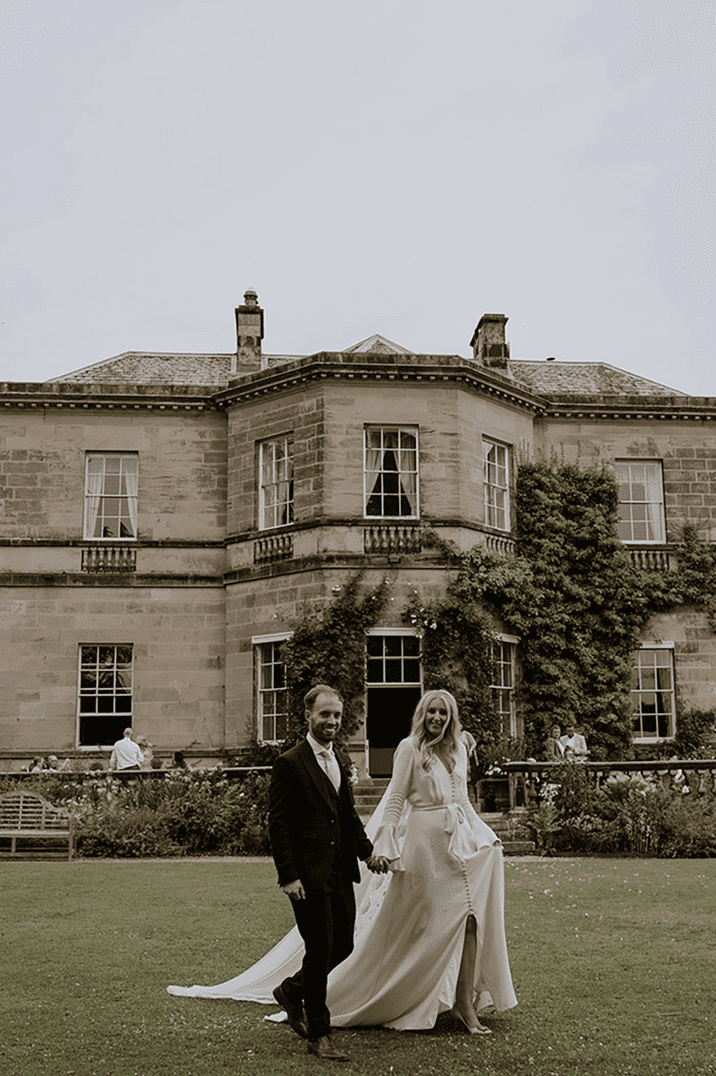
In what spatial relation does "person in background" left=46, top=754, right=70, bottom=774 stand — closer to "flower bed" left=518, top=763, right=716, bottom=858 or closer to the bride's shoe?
"flower bed" left=518, top=763, right=716, bottom=858

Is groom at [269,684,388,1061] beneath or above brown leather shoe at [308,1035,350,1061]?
above

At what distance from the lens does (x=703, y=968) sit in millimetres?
7238

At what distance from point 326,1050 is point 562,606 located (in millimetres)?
15932

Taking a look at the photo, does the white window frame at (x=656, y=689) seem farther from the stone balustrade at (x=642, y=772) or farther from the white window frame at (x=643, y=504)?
the stone balustrade at (x=642, y=772)

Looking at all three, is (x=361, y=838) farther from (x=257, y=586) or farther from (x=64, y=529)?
(x=64, y=529)

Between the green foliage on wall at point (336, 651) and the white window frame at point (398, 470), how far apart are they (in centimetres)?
157

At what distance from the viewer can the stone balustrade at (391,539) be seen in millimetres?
19500

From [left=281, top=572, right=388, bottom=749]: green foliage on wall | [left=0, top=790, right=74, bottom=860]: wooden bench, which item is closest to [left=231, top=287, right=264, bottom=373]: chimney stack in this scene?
[left=281, top=572, right=388, bottom=749]: green foliage on wall

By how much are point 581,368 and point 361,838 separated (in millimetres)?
20651

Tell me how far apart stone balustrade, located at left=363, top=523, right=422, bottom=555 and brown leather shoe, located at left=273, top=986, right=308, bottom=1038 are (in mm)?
13856

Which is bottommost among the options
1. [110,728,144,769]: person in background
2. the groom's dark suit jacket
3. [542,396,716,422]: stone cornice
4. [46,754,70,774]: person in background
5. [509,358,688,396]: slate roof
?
[46,754,70,774]: person in background

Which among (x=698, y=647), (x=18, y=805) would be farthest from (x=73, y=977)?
(x=698, y=647)

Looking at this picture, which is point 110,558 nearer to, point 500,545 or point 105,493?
point 105,493

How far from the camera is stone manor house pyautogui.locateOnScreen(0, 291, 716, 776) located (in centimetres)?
1984
